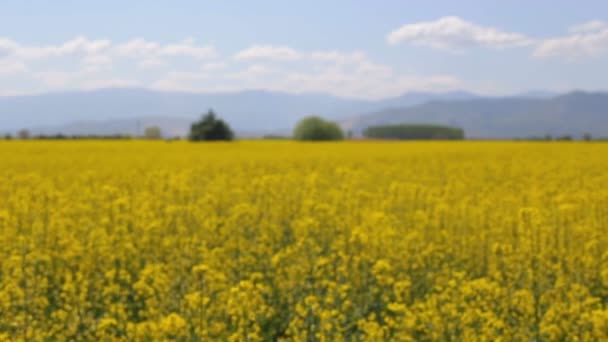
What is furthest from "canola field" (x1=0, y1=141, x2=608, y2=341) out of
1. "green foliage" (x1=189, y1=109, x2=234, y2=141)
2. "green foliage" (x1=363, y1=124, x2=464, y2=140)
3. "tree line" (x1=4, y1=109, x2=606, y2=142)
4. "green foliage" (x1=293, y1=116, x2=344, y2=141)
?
"green foliage" (x1=363, y1=124, x2=464, y2=140)

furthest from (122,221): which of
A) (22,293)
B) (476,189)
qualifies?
(476,189)

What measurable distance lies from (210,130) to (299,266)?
176ft

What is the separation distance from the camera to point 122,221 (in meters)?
10.7

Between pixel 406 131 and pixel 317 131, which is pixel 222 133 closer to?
pixel 317 131

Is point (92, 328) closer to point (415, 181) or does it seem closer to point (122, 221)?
point (122, 221)

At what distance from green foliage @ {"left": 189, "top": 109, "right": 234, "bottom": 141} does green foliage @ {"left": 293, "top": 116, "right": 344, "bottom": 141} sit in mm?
16709

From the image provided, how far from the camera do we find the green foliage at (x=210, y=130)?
60.9 m

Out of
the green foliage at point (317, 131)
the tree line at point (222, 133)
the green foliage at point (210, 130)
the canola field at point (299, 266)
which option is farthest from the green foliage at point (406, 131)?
the canola field at point (299, 266)

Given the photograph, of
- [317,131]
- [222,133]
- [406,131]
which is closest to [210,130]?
[222,133]

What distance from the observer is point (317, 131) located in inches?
3068

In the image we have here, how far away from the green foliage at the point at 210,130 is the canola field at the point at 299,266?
46536 mm

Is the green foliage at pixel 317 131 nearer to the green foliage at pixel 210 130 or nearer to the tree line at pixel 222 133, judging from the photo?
the tree line at pixel 222 133

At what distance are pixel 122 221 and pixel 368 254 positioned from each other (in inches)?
165

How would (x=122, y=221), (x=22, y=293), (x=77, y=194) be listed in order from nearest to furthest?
(x=22, y=293) → (x=122, y=221) → (x=77, y=194)
